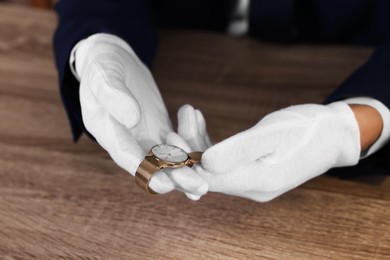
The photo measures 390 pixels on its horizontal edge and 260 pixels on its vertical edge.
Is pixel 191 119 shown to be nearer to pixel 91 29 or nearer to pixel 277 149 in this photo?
pixel 277 149

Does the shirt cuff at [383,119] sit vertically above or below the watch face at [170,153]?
above

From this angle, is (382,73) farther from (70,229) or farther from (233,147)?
(70,229)

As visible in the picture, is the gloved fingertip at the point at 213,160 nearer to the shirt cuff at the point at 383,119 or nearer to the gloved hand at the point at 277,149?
the gloved hand at the point at 277,149

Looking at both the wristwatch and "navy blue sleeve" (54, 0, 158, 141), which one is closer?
the wristwatch

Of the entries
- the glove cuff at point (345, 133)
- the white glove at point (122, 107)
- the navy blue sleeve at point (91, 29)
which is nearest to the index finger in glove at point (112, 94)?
the white glove at point (122, 107)

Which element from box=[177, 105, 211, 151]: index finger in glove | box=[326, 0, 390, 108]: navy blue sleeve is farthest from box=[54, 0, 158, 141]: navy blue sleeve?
box=[326, 0, 390, 108]: navy blue sleeve

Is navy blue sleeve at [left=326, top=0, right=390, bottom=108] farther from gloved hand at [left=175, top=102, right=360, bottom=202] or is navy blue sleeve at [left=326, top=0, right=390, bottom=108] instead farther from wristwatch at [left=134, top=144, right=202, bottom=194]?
wristwatch at [left=134, top=144, right=202, bottom=194]
